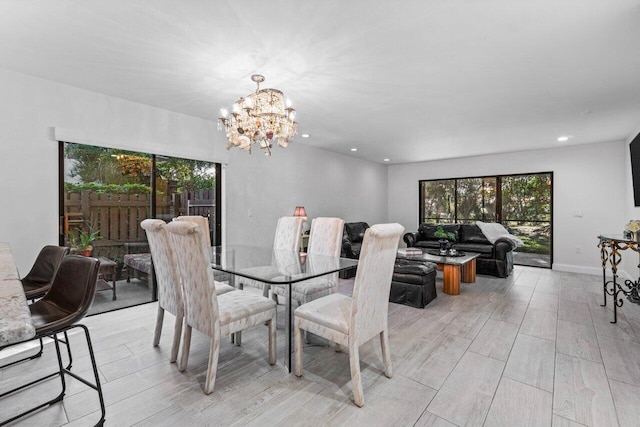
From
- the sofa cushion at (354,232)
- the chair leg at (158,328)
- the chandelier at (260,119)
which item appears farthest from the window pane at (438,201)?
the chair leg at (158,328)

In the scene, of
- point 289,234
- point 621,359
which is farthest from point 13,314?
point 621,359

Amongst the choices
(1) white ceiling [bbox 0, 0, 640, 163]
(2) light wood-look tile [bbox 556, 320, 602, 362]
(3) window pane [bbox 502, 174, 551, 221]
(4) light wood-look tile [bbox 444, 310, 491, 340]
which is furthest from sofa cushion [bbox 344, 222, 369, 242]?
(2) light wood-look tile [bbox 556, 320, 602, 362]

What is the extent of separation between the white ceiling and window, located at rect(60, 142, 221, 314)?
0.75 meters

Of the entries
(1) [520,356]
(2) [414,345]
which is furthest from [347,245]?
(1) [520,356]

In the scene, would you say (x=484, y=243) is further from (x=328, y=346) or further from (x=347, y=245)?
(x=328, y=346)

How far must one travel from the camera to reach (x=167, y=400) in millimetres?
1836

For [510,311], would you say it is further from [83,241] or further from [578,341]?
[83,241]

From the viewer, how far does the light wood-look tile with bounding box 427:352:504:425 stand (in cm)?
173

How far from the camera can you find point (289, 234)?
3.64 meters

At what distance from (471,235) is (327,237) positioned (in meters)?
4.21

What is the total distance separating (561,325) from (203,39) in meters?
4.15

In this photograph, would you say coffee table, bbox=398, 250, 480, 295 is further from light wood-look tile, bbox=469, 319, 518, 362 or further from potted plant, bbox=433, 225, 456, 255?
light wood-look tile, bbox=469, 319, 518, 362

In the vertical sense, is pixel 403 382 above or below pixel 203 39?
below

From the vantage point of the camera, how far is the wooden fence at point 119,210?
10.9 feet
